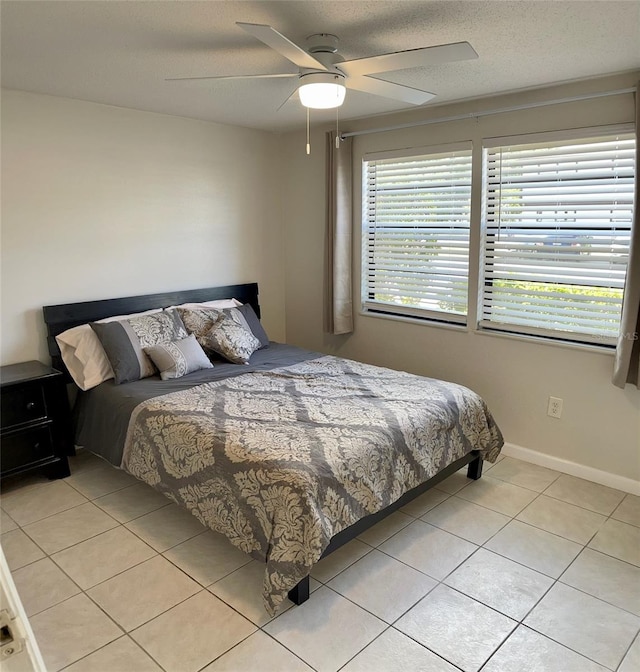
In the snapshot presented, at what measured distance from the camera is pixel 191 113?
384cm

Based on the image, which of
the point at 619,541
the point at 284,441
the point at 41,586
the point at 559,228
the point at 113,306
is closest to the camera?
the point at 41,586

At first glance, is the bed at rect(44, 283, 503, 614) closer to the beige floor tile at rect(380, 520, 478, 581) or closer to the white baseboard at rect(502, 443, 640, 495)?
the beige floor tile at rect(380, 520, 478, 581)

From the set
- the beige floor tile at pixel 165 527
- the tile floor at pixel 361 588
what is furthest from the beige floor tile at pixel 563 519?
the beige floor tile at pixel 165 527

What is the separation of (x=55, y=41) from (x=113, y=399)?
72.9 inches

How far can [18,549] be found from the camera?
2619 mm

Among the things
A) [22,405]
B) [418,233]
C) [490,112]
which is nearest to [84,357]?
[22,405]

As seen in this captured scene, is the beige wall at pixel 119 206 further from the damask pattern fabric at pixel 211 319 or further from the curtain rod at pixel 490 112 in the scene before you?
the curtain rod at pixel 490 112

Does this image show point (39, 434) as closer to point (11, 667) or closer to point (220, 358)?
point (220, 358)

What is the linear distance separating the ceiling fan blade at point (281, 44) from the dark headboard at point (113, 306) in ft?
7.19

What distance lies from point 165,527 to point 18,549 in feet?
2.26

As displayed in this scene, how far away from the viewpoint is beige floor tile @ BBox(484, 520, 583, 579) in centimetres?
252

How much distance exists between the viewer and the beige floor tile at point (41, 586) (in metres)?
2.26

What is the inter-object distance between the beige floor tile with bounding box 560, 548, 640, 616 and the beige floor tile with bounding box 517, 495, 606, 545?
16cm

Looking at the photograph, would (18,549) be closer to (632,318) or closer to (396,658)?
(396,658)
